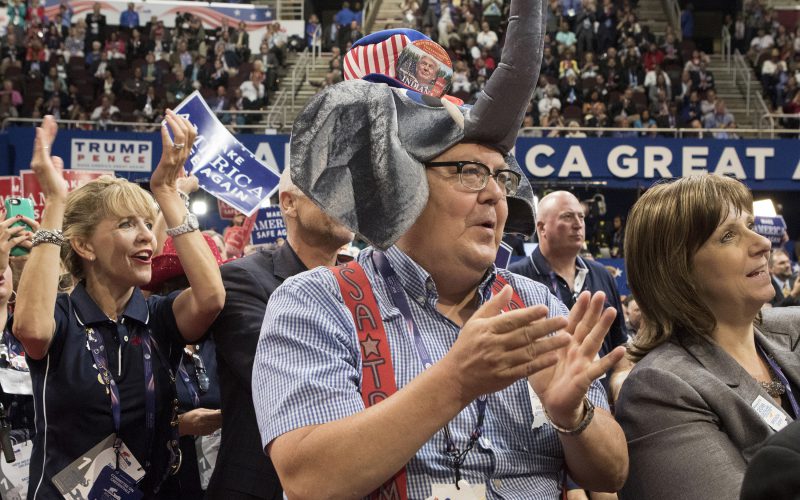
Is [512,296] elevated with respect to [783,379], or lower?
elevated

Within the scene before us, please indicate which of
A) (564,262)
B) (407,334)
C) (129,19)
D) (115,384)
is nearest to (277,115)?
(129,19)

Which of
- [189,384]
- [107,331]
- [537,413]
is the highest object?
[537,413]

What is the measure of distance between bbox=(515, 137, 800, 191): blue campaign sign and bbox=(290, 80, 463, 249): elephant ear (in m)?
12.5

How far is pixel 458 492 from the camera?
1786 millimetres

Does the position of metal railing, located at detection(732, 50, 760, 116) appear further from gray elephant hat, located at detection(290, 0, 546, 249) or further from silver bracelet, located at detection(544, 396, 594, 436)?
silver bracelet, located at detection(544, 396, 594, 436)

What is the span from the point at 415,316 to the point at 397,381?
0.54 ft

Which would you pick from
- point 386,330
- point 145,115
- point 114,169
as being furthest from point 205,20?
point 386,330

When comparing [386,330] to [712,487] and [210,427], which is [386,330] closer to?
[712,487]

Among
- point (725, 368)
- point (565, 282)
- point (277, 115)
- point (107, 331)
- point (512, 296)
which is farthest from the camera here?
point (277, 115)

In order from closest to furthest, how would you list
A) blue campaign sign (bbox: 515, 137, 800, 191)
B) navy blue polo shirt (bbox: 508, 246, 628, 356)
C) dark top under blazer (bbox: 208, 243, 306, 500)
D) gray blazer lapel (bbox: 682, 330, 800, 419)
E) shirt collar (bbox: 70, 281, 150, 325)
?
gray blazer lapel (bbox: 682, 330, 800, 419) → dark top under blazer (bbox: 208, 243, 306, 500) → shirt collar (bbox: 70, 281, 150, 325) → navy blue polo shirt (bbox: 508, 246, 628, 356) → blue campaign sign (bbox: 515, 137, 800, 191)

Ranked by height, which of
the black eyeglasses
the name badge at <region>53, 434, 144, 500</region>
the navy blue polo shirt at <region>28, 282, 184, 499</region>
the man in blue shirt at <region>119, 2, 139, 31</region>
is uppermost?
the black eyeglasses

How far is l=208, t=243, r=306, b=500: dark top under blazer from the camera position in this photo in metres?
2.56

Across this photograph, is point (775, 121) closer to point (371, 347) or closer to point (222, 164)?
point (222, 164)

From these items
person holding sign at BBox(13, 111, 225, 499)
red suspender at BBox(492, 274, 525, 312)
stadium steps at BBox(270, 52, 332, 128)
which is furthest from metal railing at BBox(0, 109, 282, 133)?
red suspender at BBox(492, 274, 525, 312)
